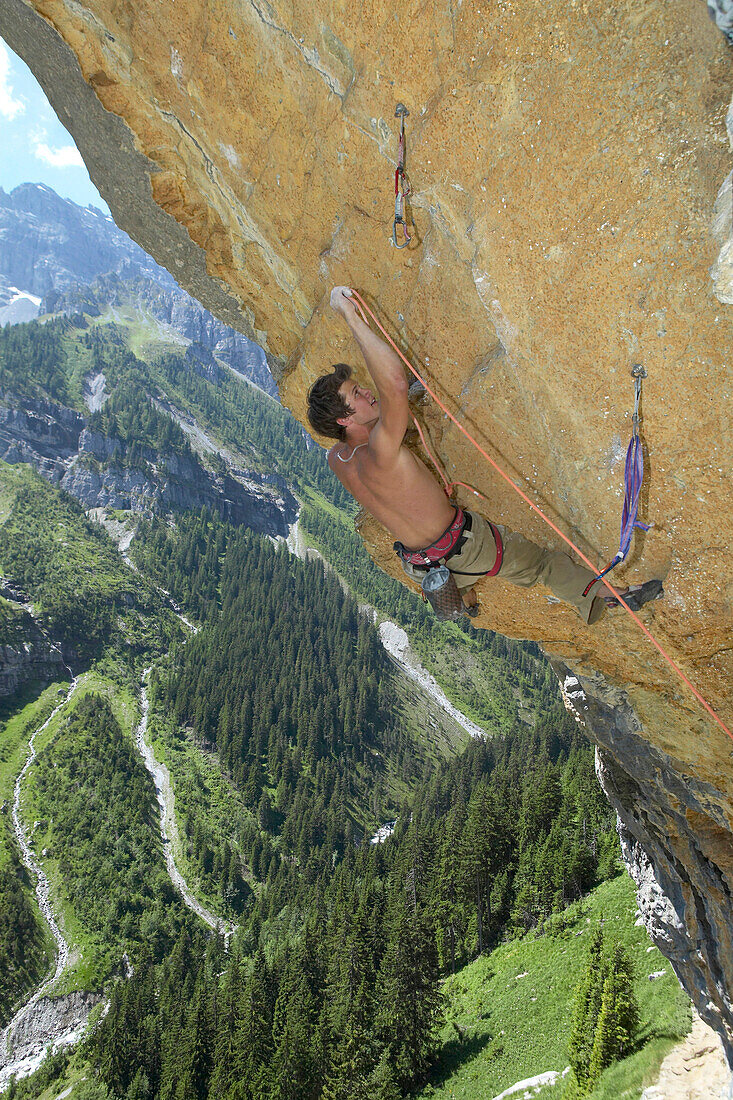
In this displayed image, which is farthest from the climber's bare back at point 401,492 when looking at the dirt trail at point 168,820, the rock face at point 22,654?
the rock face at point 22,654

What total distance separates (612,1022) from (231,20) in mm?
18613

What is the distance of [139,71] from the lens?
5.33 meters

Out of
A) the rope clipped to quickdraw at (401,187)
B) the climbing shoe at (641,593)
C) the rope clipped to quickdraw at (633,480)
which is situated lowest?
the climbing shoe at (641,593)

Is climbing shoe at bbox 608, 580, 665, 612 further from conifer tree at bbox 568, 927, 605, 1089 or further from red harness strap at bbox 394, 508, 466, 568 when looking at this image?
conifer tree at bbox 568, 927, 605, 1089

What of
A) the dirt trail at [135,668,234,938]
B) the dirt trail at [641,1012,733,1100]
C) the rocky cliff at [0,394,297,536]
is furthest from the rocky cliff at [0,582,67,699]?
the dirt trail at [641,1012,733,1100]

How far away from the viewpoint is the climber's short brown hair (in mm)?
4461

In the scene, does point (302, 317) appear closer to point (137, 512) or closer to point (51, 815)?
point (51, 815)

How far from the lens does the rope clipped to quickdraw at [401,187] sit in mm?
4203

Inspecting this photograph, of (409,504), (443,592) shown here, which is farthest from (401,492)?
(443,592)

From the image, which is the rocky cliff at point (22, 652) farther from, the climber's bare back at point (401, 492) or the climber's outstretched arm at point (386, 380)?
the climber's outstretched arm at point (386, 380)

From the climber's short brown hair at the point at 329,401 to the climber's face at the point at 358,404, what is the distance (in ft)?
0.10

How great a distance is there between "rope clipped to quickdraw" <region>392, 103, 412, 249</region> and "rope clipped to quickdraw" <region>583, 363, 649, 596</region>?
205 cm

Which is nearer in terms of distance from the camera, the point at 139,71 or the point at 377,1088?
the point at 139,71

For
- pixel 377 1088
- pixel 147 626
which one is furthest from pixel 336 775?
pixel 377 1088
